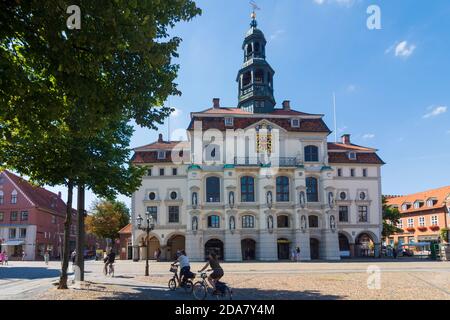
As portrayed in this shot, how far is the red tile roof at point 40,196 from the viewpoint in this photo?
5494 cm

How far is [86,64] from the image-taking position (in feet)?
30.0

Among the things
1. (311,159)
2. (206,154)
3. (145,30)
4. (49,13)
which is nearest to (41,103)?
(49,13)

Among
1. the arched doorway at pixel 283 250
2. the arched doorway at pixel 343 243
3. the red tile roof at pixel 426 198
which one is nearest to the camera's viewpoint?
the arched doorway at pixel 283 250

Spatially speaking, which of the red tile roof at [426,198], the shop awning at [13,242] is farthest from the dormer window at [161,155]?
the red tile roof at [426,198]

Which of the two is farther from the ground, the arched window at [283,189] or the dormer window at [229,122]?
the dormer window at [229,122]

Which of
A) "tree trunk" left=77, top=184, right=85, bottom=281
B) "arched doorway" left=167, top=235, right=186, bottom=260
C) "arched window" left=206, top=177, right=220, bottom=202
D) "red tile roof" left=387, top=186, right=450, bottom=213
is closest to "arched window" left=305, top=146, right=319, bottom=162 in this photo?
"arched window" left=206, top=177, right=220, bottom=202

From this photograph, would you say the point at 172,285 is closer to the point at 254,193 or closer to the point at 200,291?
the point at 200,291

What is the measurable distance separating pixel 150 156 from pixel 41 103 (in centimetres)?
3821

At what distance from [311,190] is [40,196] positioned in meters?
40.6

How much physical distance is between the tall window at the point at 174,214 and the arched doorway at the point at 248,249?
8060 millimetres

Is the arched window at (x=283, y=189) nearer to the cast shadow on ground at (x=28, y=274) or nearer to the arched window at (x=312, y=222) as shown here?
the arched window at (x=312, y=222)

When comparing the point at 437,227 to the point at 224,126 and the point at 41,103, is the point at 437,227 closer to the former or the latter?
the point at 224,126

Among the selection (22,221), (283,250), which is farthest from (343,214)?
(22,221)
